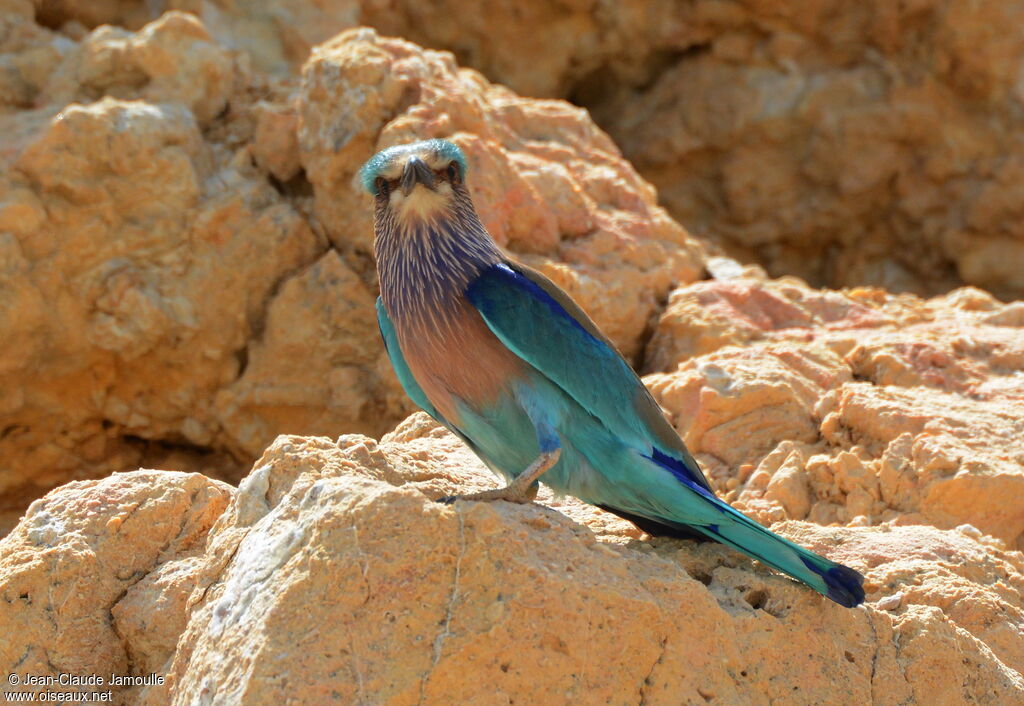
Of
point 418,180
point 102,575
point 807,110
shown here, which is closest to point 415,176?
point 418,180

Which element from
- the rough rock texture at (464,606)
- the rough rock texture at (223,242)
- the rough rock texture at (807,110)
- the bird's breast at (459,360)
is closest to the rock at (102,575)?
the rough rock texture at (464,606)

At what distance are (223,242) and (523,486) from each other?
3283 mm

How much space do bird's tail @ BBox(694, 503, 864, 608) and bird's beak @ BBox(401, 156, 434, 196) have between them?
4.45 feet

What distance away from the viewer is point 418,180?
149 inches

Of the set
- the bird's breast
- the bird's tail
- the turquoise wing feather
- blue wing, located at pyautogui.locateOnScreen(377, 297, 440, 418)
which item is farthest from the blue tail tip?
blue wing, located at pyautogui.locateOnScreen(377, 297, 440, 418)

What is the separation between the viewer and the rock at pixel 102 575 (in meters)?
3.09

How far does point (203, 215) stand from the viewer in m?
6.00

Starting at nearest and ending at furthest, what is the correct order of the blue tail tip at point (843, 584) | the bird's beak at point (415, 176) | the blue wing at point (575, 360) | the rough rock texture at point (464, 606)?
the rough rock texture at point (464, 606) < the blue tail tip at point (843, 584) < the blue wing at point (575, 360) < the bird's beak at point (415, 176)

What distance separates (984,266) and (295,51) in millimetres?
5149

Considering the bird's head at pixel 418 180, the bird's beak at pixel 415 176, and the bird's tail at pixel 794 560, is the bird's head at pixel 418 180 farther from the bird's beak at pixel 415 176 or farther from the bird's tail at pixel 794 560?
the bird's tail at pixel 794 560

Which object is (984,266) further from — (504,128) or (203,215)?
(203,215)

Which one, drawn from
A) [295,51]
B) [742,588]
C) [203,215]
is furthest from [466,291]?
[295,51]

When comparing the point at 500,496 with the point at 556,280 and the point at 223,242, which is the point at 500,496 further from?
the point at 223,242

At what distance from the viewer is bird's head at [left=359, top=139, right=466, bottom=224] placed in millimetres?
3799
